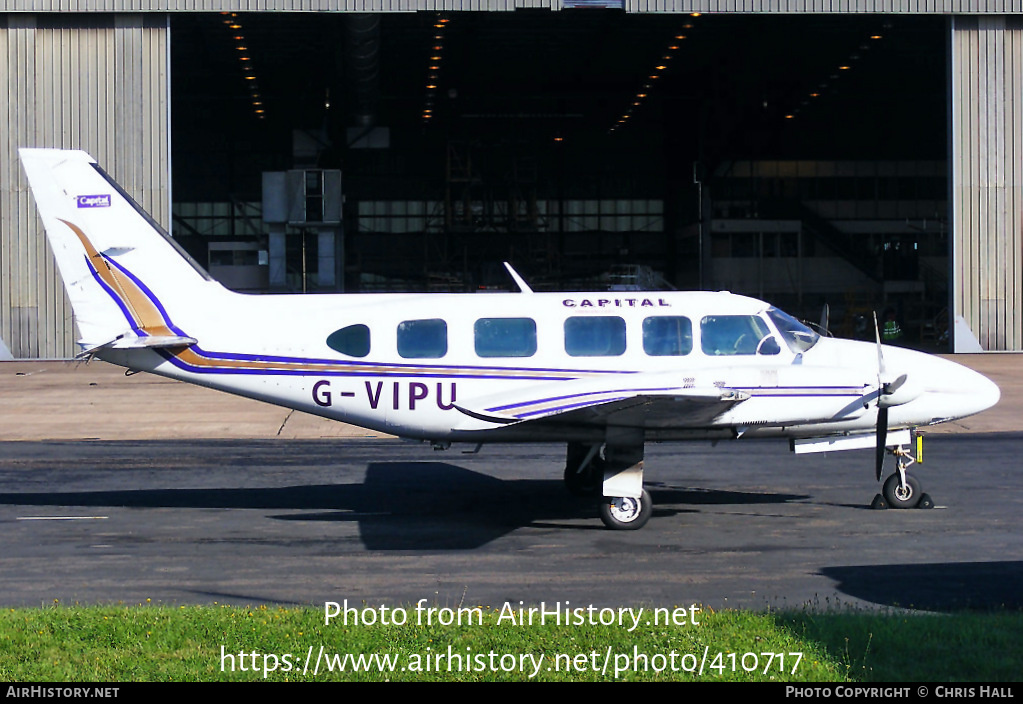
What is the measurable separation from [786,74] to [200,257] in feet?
114

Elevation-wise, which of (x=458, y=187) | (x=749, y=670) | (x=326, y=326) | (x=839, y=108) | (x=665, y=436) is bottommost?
(x=749, y=670)

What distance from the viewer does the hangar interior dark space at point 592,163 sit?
162 feet

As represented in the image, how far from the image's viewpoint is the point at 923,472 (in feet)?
55.7

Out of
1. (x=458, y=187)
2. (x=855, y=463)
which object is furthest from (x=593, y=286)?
(x=855, y=463)

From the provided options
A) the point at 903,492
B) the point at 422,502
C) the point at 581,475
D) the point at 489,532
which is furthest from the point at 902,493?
the point at 422,502

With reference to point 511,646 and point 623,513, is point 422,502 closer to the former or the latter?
point 623,513

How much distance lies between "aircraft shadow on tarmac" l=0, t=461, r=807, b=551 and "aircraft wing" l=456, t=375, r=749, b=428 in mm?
1410

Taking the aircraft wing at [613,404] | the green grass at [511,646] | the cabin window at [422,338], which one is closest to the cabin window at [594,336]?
the aircraft wing at [613,404]

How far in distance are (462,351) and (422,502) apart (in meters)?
2.54

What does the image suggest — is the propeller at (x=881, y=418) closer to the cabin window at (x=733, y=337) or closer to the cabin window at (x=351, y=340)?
the cabin window at (x=733, y=337)

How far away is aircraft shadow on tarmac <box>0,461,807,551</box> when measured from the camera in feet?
43.0

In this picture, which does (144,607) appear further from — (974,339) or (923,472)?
(974,339)

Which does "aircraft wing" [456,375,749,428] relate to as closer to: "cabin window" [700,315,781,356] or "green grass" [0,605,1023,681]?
"cabin window" [700,315,781,356]

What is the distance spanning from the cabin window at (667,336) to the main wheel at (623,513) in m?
1.80
